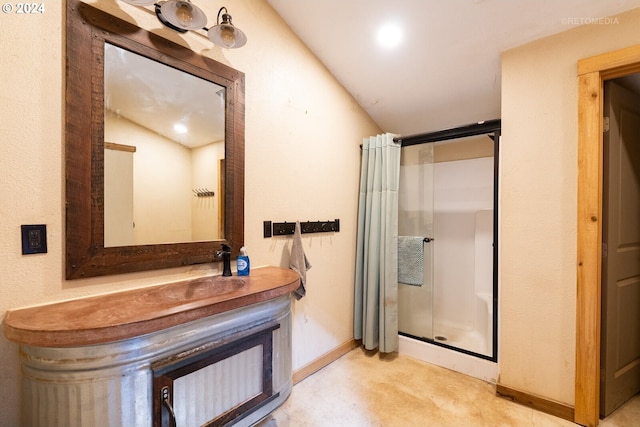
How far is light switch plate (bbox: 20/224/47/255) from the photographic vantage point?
1084mm

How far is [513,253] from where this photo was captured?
6.22 ft

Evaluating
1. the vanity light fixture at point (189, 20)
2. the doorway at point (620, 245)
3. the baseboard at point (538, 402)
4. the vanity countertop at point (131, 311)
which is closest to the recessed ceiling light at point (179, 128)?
the vanity light fixture at point (189, 20)

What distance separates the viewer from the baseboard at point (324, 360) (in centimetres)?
209

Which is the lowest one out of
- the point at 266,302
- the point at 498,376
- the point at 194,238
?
the point at 498,376

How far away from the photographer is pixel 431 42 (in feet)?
6.37

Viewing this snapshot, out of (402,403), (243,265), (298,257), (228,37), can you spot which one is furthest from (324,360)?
(228,37)

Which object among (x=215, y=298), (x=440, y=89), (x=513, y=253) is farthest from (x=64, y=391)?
(x=440, y=89)

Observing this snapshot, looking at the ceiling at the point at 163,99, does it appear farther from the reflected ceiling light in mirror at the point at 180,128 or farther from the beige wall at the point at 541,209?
the beige wall at the point at 541,209

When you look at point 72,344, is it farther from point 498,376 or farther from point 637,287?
point 637,287

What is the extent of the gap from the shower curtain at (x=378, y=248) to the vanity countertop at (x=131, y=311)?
1177 millimetres

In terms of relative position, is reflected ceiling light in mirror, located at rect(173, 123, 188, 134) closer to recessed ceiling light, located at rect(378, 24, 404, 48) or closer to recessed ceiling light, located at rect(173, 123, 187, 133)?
recessed ceiling light, located at rect(173, 123, 187, 133)

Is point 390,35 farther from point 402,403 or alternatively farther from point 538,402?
point 538,402

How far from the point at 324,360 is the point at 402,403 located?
0.67 metres

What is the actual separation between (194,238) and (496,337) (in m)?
2.14
